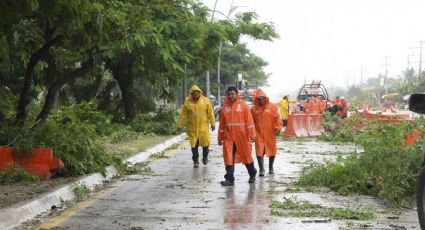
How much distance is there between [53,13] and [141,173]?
16.5 ft

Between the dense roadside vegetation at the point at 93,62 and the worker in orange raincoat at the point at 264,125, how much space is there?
8.77ft

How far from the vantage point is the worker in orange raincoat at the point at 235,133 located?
11742 mm

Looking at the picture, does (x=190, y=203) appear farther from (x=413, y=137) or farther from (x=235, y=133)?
(x=413, y=137)

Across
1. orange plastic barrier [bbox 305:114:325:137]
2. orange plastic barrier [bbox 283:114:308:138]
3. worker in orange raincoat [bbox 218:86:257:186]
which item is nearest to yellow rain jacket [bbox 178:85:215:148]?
worker in orange raincoat [bbox 218:86:257:186]

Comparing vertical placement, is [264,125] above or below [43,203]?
above

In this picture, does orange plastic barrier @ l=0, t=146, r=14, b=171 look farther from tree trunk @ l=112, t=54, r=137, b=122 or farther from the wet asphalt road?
tree trunk @ l=112, t=54, r=137, b=122

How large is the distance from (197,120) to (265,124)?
216cm

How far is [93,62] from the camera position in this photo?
14.7m

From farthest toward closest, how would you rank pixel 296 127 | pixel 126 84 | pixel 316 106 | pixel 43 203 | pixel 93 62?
1. pixel 316 106
2. pixel 126 84
3. pixel 296 127
4. pixel 93 62
5. pixel 43 203

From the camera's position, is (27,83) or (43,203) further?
(27,83)

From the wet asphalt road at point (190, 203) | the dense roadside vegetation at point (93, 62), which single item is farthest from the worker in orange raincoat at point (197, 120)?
the dense roadside vegetation at point (93, 62)

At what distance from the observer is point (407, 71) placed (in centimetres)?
12506

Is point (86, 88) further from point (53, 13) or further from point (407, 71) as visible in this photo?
point (407, 71)

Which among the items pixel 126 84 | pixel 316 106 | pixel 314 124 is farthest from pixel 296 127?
pixel 316 106
